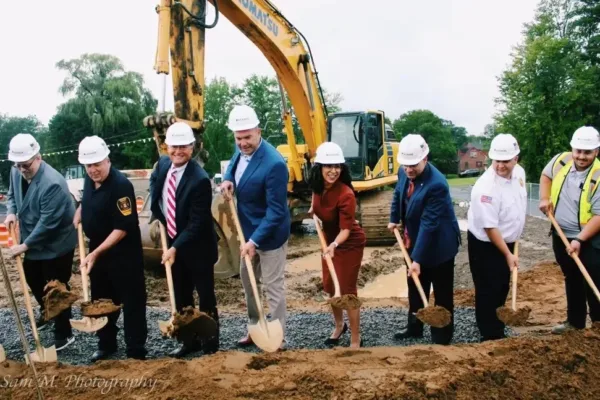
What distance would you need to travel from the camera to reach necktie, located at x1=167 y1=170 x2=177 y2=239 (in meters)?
4.64

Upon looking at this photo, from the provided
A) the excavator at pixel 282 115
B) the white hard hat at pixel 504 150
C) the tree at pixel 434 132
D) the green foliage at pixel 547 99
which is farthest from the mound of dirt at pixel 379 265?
the tree at pixel 434 132

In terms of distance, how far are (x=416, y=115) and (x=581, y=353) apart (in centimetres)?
8834

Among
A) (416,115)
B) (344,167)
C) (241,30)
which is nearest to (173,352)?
(344,167)

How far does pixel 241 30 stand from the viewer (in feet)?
30.2

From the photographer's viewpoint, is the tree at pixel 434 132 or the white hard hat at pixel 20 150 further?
the tree at pixel 434 132

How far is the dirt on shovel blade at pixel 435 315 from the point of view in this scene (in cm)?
454

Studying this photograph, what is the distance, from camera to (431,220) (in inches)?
185

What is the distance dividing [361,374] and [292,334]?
6.18ft

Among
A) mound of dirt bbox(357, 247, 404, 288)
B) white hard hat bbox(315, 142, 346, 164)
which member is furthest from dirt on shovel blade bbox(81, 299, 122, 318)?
mound of dirt bbox(357, 247, 404, 288)

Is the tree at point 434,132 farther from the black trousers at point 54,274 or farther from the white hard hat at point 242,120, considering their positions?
the white hard hat at point 242,120

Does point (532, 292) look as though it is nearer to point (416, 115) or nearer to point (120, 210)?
point (120, 210)

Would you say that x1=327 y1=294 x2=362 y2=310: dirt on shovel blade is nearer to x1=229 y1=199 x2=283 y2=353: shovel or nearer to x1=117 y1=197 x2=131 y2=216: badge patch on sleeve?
x1=229 y1=199 x2=283 y2=353: shovel

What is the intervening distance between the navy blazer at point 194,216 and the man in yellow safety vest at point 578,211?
2909 millimetres

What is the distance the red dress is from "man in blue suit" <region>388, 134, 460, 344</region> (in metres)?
0.45
